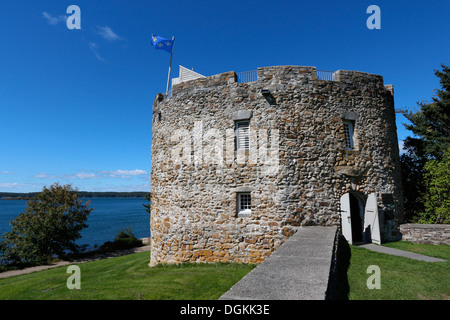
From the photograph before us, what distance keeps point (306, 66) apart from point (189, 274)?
986cm

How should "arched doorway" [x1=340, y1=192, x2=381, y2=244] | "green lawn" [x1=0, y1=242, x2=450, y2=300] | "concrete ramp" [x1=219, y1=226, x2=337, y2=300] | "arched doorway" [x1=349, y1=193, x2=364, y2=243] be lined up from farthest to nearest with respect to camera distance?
"arched doorway" [x1=349, y1=193, x2=364, y2=243], "arched doorway" [x1=340, y1=192, x2=381, y2=244], "green lawn" [x1=0, y1=242, x2=450, y2=300], "concrete ramp" [x1=219, y1=226, x2=337, y2=300]

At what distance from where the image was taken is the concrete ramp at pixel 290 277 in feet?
11.0

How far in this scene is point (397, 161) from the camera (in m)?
12.4

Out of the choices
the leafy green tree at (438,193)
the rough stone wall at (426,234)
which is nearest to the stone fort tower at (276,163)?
the rough stone wall at (426,234)

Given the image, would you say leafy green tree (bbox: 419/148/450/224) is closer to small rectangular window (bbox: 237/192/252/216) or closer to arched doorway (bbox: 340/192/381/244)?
arched doorway (bbox: 340/192/381/244)

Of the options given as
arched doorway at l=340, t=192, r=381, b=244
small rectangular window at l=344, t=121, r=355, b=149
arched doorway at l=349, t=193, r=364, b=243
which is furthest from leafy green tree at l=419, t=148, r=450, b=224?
small rectangular window at l=344, t=121, r=355, b=149

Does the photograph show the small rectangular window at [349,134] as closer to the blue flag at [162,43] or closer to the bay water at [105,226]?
the blue flag at [162,43]

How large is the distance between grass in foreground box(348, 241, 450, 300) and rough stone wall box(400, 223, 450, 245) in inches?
56.6

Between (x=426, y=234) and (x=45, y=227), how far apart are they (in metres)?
27.6

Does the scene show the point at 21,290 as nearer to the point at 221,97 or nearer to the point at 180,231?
the point at 180,231

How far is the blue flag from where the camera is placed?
1451cm

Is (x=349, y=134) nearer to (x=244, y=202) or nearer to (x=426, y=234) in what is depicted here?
(x=426, y=234)

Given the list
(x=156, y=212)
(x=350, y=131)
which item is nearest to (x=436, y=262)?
(x=350, y=131)
